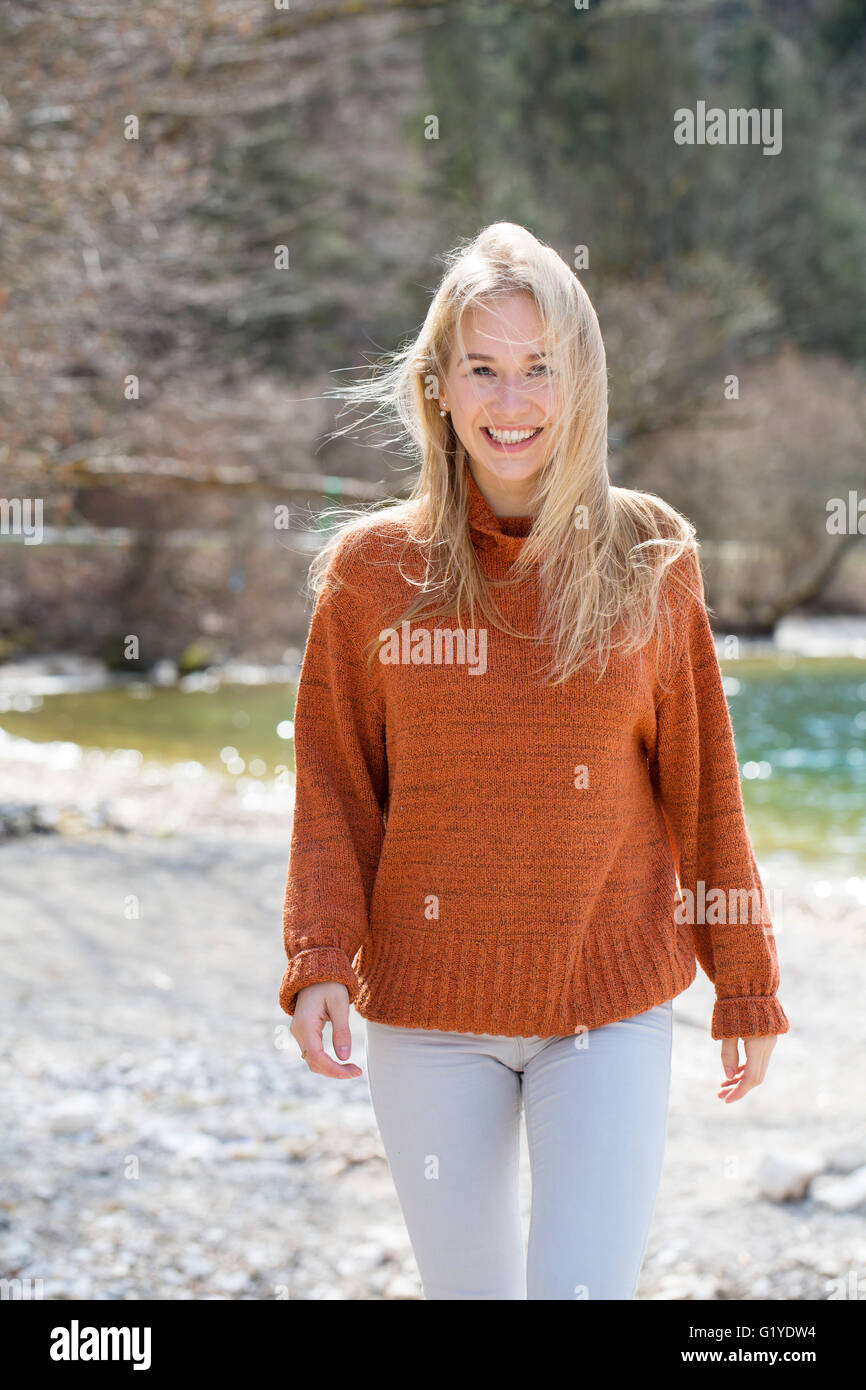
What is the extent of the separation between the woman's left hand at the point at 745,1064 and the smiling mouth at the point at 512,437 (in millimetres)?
951

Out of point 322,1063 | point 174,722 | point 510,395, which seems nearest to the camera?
point 322,1063

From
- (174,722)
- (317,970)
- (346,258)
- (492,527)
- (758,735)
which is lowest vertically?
(758,735)

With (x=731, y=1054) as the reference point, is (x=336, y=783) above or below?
above

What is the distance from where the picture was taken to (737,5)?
31.1 meters

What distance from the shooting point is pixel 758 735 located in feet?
53.0

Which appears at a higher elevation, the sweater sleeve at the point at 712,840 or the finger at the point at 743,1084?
the sweater sleeve at the point at 712,840

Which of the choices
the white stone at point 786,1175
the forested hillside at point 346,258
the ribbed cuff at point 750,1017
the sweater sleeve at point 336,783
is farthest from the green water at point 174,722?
the ribbed cuff at point 750,1017

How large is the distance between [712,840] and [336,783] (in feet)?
1.95

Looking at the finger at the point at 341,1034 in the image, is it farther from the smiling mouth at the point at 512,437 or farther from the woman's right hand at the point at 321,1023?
the smiling mouth at the point at 512,437

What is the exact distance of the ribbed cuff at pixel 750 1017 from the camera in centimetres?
206

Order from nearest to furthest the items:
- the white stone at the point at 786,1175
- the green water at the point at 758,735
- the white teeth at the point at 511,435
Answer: the white teeth at the point at 511,435 < the white stone at the point at 786,1175 < the green water at the point at 758,735

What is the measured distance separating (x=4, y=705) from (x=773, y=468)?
1522 centimetres

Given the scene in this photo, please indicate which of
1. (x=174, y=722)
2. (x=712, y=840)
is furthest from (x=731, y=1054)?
(x=174, y=722)

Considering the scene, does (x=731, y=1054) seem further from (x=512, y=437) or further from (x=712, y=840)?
(x=512, y=437)
